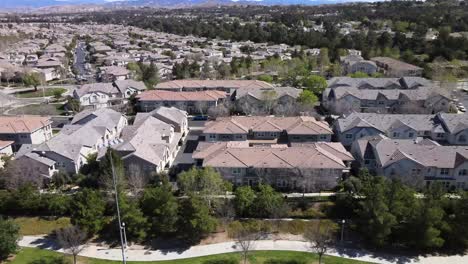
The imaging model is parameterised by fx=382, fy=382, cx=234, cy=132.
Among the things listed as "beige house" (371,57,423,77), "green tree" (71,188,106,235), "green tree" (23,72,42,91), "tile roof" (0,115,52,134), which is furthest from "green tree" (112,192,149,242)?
"green tree" (23,72,42,91)

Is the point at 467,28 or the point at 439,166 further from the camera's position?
the point at 467,28

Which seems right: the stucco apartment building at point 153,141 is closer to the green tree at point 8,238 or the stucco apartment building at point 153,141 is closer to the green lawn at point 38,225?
the green lawn at point 38,225

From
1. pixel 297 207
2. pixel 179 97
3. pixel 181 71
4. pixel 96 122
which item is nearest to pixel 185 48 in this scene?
pixel 181 71

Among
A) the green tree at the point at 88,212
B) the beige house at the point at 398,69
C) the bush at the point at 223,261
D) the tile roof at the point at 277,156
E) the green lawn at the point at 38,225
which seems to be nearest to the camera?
the bush at the point at 223,261

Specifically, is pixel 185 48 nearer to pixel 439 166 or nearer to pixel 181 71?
pixel 181 71

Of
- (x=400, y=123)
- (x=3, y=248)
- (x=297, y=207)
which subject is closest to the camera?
(x=3, y=248)

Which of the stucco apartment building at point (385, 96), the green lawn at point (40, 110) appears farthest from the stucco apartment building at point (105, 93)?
the stucco apartment building at point (385, 96)
